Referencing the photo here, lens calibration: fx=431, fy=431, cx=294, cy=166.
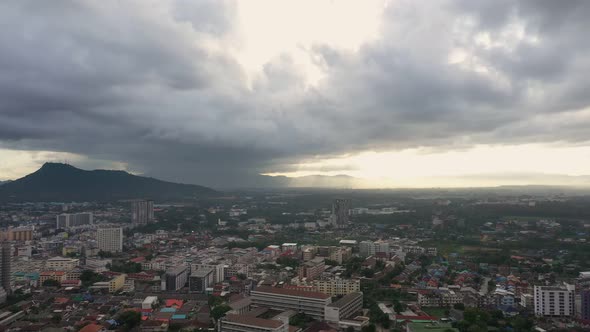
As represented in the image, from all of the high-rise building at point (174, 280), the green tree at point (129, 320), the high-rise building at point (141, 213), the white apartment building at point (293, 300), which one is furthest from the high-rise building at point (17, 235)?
the white apartment building at point (293, 300)

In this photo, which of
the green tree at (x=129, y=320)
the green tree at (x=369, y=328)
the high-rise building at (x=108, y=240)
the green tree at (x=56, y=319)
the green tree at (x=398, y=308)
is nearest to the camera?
the green tree at (x=369, y=328)

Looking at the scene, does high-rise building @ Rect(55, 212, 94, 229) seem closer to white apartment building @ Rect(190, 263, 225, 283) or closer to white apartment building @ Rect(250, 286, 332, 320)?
white apartment building @ Rect(190, 263, 225, 283)

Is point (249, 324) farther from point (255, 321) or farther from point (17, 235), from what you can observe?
point (17, 235)

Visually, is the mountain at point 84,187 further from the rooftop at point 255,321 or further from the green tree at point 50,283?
the rooftop at point 255,321

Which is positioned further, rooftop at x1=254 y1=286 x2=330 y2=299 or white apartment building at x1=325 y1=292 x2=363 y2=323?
rooftop at x1=254 y1=286 x2=330 y2=299

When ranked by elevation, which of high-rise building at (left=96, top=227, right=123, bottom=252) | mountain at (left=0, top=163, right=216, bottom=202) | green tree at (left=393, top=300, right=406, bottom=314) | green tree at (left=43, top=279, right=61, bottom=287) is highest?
mountain at (left=0, top=163, right=216, bottom=202)

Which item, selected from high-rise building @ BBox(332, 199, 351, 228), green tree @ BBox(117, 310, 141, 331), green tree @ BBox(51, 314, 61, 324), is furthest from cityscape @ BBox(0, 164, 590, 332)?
high-rise building @ BBox(332, 199, 351, 228)

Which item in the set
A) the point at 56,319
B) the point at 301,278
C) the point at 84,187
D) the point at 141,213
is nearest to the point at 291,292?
the point at 301,278
